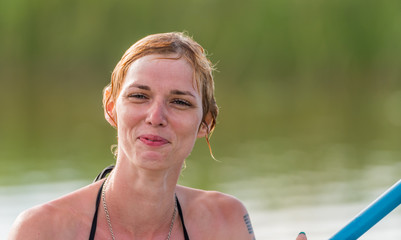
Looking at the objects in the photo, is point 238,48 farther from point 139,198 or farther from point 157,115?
point 157,115

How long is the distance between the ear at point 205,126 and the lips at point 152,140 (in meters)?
0.25

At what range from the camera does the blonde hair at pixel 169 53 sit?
2.67 metres

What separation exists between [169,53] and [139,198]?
1.57ft

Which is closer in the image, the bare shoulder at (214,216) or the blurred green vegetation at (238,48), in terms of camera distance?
the bare shoulder at (214,216)

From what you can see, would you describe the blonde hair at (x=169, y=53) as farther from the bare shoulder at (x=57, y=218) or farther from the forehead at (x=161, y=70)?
the bare shoulder at (x=57, y=218)

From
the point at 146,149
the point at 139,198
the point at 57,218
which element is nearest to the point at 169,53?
the point at 146,149

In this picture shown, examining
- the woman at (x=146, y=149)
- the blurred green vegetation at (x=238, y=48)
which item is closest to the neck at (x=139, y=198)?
the woman at (x=146, y=149)

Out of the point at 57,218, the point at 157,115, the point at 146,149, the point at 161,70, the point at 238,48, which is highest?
the point at 238,48

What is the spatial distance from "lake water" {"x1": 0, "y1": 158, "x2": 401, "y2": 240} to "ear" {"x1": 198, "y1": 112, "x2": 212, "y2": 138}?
521cm

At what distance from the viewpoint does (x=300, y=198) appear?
392 inches

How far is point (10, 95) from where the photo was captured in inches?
908

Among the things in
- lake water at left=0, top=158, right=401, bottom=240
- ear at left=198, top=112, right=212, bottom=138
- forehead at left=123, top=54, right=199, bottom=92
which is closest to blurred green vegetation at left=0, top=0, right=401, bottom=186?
lake water at left=0, top=158, right=401, bottom=240

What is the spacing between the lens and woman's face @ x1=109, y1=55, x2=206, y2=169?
259 cm

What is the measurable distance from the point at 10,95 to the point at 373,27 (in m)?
11.1
